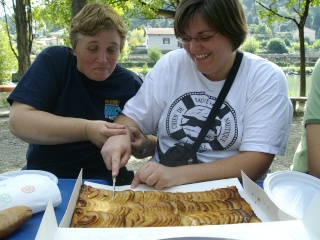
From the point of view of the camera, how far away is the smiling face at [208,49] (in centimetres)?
212

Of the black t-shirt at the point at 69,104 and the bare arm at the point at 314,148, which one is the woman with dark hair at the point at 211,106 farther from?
the black t-shirt at the point at 69,104

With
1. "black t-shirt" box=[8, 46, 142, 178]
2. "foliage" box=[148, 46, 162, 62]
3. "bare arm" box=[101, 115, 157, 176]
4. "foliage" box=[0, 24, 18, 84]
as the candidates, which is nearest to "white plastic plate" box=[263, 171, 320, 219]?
"bare arm" box=[101, 115, 157, 176]

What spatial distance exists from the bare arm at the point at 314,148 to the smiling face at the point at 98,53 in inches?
54.7

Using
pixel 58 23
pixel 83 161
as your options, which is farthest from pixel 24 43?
pixel 83 161

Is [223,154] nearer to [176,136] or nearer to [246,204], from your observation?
[176,136]

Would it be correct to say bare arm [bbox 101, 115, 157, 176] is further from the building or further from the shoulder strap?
the building

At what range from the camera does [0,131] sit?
9422mm

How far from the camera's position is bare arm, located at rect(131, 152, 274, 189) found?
1.88 metres

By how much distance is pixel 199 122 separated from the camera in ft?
7.39

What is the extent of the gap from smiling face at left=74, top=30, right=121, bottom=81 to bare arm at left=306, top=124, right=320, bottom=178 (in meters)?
1.39

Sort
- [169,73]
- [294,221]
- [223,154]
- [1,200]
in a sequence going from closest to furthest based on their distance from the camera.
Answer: [294,221] < [1,200] < [223,154] < [169,73]

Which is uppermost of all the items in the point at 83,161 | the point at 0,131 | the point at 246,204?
the point at 246,204

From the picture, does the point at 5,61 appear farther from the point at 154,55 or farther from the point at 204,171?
the point at 154,55

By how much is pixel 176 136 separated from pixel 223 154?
31 centimetres
